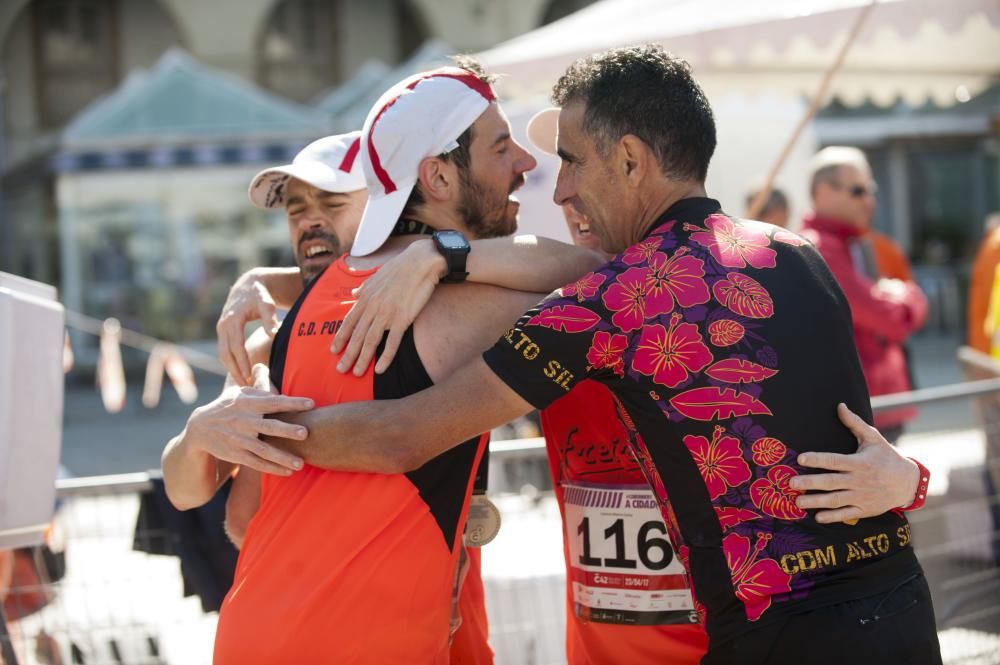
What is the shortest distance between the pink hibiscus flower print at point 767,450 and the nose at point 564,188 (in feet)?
2.01

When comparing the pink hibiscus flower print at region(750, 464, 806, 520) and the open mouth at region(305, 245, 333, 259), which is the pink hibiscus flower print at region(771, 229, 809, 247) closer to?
the pink hibiscus flower print at region(750, 464, 806, 520)

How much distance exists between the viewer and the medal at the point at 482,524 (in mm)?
2412

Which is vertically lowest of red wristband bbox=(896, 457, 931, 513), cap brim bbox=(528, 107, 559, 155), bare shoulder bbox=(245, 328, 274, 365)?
red wristband bbox=(896, 457, 931, 513)

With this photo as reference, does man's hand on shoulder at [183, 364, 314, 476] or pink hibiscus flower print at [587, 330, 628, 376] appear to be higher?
pink hibiscus flower print at [587, 330, 628, 376]

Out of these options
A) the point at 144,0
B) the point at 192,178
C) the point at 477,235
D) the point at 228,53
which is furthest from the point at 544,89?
the point at 144,0

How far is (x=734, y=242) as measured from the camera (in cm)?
201

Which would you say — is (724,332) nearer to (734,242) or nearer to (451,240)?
(734,242)

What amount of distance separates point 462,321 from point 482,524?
0.48 metres

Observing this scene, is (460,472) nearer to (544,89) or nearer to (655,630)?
(655,630)

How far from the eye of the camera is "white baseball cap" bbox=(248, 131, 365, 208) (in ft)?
9.18

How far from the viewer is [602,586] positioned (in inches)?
95.2

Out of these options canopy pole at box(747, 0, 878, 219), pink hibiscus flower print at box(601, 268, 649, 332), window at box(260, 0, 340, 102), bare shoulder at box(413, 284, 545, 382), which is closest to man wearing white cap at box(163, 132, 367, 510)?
bare shoulder at box(413, 284, 545, 382)

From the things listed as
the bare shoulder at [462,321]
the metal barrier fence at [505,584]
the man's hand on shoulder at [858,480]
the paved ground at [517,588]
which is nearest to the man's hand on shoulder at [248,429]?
the bare shoulder at [462,321]

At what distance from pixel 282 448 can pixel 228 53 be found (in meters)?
22.3
